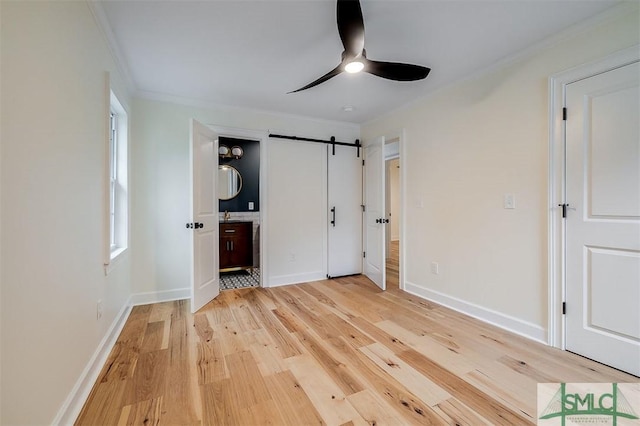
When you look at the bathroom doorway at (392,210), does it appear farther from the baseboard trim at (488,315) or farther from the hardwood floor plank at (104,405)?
the hardwood floor plank at (104,405)

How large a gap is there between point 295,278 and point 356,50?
3.03m

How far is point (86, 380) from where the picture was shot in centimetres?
162

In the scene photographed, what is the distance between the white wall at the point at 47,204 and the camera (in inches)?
38.4

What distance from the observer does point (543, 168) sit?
219 centimetres

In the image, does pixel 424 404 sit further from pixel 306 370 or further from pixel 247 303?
pixel 247 303

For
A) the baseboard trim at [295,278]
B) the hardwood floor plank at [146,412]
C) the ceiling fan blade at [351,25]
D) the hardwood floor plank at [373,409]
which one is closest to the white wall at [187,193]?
the baseboard trim at [295,278]

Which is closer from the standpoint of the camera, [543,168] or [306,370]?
[306,370]

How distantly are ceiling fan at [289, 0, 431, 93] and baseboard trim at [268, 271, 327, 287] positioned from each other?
108 inches

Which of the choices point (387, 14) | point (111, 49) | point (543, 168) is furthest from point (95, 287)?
point (543, 168)

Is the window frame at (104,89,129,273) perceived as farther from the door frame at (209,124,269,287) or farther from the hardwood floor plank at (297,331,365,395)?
the hardwood floor plank at (297,331,365,395)

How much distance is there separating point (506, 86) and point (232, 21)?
234 centimetres

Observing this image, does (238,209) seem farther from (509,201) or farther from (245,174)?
(509,201)

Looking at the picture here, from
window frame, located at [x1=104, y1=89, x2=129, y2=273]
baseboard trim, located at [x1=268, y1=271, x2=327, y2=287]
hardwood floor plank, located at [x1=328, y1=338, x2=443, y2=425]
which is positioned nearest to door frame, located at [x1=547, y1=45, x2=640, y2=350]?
hardwood floor plank, located at [x1=328, y1=338, x2=443, y2=425]

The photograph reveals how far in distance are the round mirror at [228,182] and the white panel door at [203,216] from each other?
174cm
